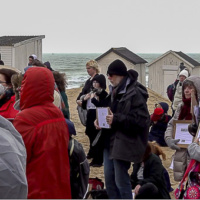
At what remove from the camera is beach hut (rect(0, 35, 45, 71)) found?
64.2 ft

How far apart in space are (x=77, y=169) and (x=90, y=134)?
4512 millimetres

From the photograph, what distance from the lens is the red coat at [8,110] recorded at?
5703 mm

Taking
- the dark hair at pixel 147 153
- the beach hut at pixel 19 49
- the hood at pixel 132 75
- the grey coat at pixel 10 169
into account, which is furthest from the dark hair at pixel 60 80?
the beach hut at pixel 19 49

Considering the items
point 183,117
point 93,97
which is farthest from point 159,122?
point 183,117

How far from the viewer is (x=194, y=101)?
626cm

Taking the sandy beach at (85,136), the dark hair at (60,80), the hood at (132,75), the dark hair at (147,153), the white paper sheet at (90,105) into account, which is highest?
the hood at (132,75)

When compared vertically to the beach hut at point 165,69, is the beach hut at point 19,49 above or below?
above

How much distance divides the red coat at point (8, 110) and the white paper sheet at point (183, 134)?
196 centimetres

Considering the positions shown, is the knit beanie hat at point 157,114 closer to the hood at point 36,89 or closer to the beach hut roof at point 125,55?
the hood at point 36,89

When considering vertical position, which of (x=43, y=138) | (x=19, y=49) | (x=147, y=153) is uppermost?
(x=19, y=49)

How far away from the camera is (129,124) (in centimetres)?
598

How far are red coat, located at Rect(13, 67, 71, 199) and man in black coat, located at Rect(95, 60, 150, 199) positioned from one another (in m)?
1.52

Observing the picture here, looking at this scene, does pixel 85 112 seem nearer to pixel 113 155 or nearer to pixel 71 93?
pixel 113 155

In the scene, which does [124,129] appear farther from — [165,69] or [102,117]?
[165,69]
